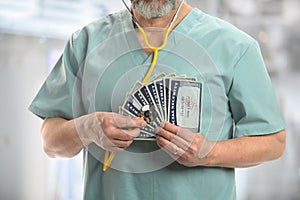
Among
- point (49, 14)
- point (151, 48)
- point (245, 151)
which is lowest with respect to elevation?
point (245, 151)

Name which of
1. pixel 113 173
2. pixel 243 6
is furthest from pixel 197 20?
pixel 243 6

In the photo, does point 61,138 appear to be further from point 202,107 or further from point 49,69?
point 49,69

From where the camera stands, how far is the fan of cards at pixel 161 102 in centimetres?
80

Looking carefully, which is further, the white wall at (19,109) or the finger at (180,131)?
the white wall at (19,109)

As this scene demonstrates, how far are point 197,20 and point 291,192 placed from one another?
3.56 feet

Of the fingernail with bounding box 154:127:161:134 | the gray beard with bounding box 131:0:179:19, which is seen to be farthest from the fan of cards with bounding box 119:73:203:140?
the gray beard with bounding box 131:0:179:19

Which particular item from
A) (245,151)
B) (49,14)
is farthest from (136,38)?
(49,14)

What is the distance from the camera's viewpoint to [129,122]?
770mm

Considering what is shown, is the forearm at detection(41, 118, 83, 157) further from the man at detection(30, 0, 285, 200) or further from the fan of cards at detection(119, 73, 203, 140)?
the fan of cards at detection(119, 73, 203, 140)

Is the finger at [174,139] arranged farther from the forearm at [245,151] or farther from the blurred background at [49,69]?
the blurred background at [49,69]

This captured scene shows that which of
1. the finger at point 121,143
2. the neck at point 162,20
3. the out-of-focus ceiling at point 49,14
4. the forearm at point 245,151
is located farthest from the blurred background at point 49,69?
the finger at point 121,143

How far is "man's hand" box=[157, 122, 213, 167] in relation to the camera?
784 millimetres

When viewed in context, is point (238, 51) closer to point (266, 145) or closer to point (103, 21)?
point (266, 145)

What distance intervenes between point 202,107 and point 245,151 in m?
0.11
